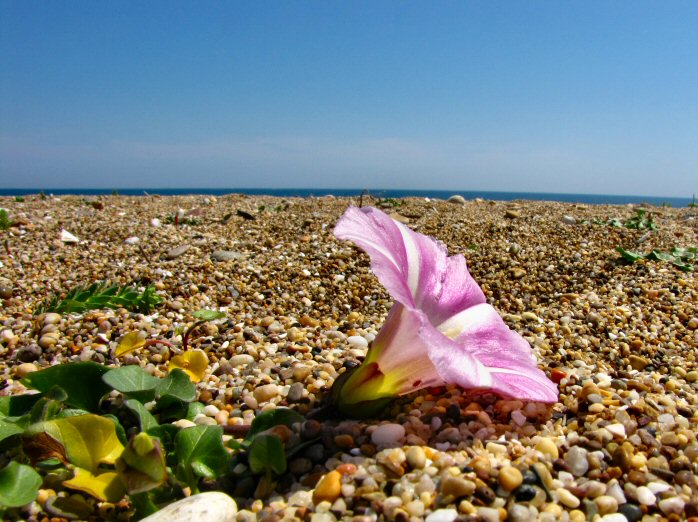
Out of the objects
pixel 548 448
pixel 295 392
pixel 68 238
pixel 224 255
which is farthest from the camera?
pixel 68 238

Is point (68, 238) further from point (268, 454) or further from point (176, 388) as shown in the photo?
point (268, 454)

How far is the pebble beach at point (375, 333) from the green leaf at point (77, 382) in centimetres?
35

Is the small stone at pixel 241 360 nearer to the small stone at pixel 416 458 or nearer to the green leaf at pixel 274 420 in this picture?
the green leaf at pixel 274 420

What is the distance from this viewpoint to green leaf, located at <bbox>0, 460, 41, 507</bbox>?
1.35m

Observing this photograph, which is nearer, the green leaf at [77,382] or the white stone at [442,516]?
the white stone at [442,516]

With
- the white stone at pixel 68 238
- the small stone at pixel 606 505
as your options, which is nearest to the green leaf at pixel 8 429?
the small stone at pixel 606 505

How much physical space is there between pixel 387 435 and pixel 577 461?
56cm

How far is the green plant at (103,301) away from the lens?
10.3ft

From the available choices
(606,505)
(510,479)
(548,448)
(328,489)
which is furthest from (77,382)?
(606,505)

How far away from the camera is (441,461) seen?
1516 mm

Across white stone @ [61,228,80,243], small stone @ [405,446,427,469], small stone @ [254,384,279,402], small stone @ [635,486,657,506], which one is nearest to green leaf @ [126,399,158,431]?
small stone @ [254,384,279,402]

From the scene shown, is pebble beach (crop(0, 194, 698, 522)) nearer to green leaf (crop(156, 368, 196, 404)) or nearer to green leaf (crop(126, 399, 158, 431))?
green leaf (crop(156, 368, 196, 404))

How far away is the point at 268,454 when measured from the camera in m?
1.47

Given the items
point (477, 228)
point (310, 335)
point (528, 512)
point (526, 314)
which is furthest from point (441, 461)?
point (477, 228)
